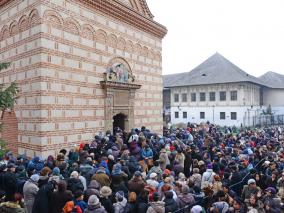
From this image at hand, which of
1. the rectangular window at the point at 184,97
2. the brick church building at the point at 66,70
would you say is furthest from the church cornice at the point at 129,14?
the rectangular window at the point at 184,97

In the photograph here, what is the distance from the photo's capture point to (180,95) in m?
43.8

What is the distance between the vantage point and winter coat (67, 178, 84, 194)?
Result: 21.3 feet

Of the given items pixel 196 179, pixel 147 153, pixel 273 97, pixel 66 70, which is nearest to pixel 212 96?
pixel 273 97

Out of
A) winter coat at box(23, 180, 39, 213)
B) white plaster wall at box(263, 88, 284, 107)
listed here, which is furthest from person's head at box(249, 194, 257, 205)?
white plaster wall at box(263, 88, 284, 107)

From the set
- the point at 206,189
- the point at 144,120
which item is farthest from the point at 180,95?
the point at 206,189

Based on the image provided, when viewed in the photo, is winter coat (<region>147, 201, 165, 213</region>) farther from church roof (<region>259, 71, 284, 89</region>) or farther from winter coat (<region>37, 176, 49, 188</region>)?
church roof (<region>259, 71, 284, 89</region>)

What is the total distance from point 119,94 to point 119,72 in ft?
3.86

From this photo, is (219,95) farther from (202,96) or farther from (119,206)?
(119,206)

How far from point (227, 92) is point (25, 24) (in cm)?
3185

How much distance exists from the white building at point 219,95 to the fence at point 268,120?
75 cm

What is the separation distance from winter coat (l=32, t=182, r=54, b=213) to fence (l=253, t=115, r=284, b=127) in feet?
118

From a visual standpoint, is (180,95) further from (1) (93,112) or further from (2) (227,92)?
(1) (93,112)

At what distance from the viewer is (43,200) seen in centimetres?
618

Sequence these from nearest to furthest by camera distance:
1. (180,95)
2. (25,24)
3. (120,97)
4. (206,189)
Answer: (206,189) → (25,24) → (120,97) → (180,95)
